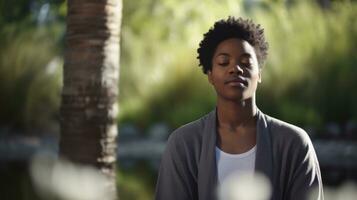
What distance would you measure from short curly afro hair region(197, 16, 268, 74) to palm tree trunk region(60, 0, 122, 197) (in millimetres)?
1411

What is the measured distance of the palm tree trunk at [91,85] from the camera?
3.72m

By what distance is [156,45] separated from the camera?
41.7 ft

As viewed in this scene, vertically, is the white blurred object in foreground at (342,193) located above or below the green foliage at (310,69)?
below

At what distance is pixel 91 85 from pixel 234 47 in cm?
162

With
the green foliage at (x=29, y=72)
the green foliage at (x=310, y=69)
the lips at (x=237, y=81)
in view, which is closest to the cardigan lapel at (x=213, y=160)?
the lips at (x=237, y=81)

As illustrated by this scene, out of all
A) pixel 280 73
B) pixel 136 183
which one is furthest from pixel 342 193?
pixel 280 73

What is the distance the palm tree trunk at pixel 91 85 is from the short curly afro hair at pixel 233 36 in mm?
1411

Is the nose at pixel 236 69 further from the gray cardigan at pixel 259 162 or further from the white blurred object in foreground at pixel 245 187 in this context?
the white blurred object in foreground at pixel 245 187

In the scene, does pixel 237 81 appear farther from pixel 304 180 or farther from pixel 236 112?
pixel 304 180

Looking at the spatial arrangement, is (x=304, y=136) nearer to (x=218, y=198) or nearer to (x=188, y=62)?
(x=218, y=198)

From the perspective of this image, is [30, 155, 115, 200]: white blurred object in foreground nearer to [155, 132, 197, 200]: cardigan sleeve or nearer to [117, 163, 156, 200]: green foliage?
[155, 132, 197, 200]: cardigan sleeve

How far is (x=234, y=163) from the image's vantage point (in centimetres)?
228

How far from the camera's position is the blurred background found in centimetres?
1208

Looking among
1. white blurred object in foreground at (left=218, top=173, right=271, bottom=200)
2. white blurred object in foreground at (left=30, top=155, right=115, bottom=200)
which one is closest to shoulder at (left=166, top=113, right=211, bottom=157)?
white blurred object in foreground at (left=218, top=173, right=271, bottom=200)
